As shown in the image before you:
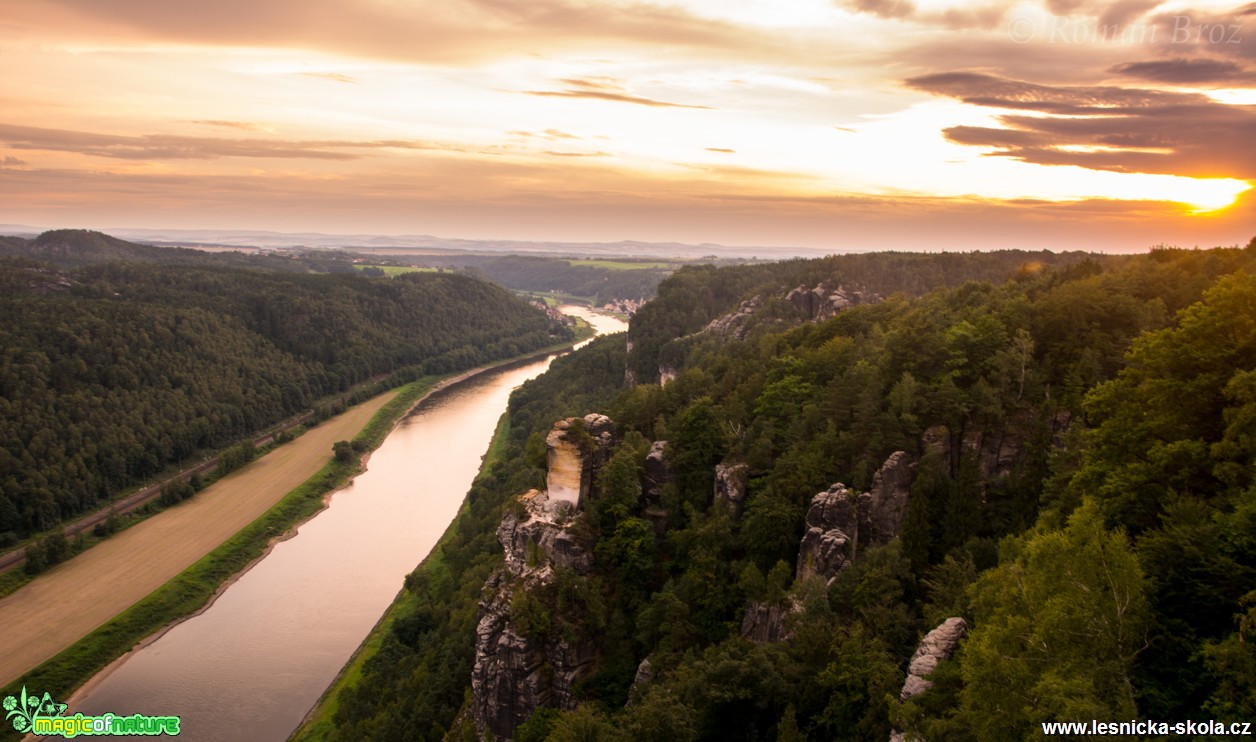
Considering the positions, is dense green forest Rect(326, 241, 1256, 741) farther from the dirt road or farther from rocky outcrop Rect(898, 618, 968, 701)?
the dirt road

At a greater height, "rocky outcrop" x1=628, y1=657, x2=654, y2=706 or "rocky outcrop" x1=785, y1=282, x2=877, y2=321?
"rocky outcrop" x1=785, y1=282, x2=877, y2=321

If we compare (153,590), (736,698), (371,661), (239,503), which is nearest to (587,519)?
(736,698)

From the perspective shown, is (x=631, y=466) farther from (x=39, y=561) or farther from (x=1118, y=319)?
(x=39, y=561)

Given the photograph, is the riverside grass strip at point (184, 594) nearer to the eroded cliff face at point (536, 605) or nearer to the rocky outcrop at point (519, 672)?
the eroded cliff face at point (536, 605)

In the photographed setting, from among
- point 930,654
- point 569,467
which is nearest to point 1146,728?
point 930,654

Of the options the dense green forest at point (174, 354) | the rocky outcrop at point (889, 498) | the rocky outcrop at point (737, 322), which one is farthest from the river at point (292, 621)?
the rocky outcrop at point (889, 498)

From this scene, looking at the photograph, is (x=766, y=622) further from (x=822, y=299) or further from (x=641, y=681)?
(x=822, y=299)

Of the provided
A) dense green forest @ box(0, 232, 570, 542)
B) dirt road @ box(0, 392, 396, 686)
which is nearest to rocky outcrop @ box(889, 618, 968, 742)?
dirt road @ box(0, 392, 396, 686)
